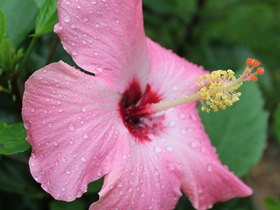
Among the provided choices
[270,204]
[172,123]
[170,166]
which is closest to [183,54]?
[270,204]

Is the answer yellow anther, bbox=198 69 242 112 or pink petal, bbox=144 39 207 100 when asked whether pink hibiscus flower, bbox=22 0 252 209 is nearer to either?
pink petal, bbox=144 39 207 100

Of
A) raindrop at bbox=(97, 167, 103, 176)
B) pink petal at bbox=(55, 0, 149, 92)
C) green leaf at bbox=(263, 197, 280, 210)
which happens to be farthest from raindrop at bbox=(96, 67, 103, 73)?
green leaf at bbox=(263, 197, 280, 210)

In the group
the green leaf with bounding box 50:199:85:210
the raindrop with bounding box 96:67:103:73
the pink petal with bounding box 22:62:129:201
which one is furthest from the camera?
the green leaf with bounding box 50:199:85:210

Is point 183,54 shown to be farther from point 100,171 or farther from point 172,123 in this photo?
point 100,171

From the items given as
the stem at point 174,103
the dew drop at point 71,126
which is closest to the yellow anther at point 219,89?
the stem at point 174,103

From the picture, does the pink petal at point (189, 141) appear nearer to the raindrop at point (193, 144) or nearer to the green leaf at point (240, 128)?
the raindrop at point (193, 144)

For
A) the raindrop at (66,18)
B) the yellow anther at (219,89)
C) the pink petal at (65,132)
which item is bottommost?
the pink petal at (65,132)
